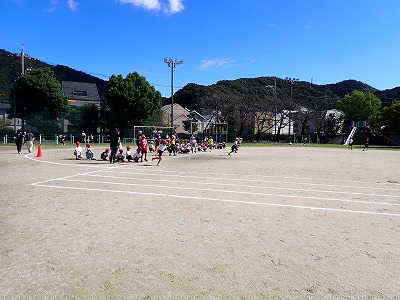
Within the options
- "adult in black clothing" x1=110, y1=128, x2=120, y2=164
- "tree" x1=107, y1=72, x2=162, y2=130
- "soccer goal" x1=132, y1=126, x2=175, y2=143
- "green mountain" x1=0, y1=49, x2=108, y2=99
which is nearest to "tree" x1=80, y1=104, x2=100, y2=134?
"tree" x1=107, y1=72, x2=162, y2=130

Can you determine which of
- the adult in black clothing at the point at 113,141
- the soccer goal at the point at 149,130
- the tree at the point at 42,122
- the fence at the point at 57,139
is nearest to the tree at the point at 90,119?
the fence at the point at 57,139

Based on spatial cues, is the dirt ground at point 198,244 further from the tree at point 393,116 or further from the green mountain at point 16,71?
the green mountain at point 16,71

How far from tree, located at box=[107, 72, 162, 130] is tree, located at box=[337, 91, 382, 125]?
142 ft

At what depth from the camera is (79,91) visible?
7488 centimetres

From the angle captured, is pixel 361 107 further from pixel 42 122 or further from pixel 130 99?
pixel 42 122

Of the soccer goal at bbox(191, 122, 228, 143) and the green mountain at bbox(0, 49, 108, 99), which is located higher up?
the green mountain at bbox(0, 49, 108, 99)

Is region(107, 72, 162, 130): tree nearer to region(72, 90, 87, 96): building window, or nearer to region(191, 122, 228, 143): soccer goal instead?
region(191, 122, 228, 143): soccer goal

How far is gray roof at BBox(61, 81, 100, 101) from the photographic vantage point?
7331 cm

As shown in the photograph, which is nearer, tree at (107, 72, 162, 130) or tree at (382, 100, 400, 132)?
tree at (107, 72, 162, 130)

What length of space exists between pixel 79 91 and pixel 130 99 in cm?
3287

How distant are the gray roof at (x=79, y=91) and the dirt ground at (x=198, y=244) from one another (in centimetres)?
7086

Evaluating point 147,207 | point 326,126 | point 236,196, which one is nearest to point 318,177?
point 236,196

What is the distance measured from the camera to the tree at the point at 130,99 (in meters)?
49.0

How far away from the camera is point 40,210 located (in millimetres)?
6551
